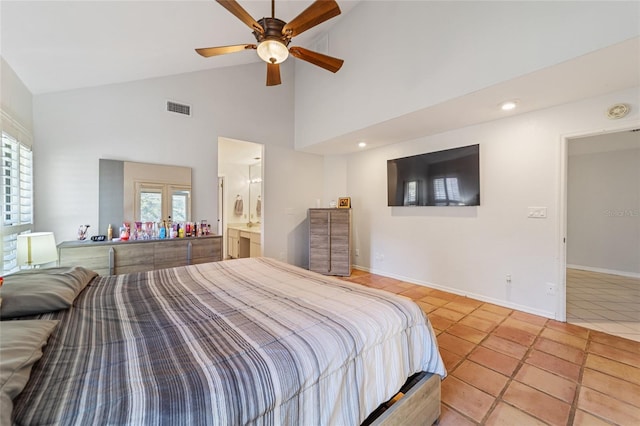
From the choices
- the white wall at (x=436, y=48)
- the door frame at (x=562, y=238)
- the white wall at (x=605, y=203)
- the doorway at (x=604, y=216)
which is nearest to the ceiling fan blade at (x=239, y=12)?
the white wall at (x=436, y=48)

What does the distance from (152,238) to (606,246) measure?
7.43 m

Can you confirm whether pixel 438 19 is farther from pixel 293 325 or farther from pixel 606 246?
pixel 606 246

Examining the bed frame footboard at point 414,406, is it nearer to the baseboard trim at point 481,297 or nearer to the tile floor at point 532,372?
the tile floor at point 532,372

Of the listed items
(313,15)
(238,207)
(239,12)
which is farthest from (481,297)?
(238,207)

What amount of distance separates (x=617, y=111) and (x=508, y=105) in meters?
0.89

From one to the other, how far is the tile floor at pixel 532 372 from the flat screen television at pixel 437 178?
155 cm

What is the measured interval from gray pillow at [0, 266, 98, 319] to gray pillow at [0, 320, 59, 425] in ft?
0.92

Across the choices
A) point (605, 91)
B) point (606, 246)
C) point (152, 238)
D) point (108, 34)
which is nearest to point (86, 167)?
point (152, 238)

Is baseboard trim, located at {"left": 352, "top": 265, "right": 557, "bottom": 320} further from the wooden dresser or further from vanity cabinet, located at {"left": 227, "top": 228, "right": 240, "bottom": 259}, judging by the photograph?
vanity cabinet, located at {"left": 227, "top": 228, "right": 240, "bottom": 259}

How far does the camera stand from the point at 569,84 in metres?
2.32

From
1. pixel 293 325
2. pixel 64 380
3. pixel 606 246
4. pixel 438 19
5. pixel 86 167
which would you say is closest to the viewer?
pixel 64 380

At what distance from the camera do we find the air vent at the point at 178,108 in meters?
3.46

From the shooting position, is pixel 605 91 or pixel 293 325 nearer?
pixel 293 325

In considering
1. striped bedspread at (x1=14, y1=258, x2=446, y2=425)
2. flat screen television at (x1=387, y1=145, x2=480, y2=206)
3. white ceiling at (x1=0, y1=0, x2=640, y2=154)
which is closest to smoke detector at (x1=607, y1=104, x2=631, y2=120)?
white ceiling at (x1=0, y1=0, x2=640, y2=154)
